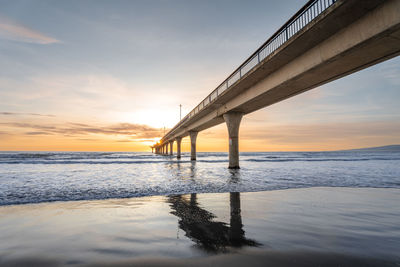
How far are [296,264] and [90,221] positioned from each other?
13.1 feet

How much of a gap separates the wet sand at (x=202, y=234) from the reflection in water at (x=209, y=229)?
2cm

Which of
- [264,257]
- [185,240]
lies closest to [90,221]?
[185,240]

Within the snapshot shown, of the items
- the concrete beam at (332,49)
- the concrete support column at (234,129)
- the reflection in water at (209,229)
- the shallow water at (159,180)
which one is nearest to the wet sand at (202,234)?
the reflection in water at (209,229)

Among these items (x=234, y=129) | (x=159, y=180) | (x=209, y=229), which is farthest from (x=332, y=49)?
(x=234, y=129)

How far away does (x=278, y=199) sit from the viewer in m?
6.35

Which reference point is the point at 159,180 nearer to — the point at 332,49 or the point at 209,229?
the point at 209,229

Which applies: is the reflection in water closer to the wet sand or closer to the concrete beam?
the wet sand

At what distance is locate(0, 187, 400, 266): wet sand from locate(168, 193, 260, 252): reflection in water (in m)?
0.02

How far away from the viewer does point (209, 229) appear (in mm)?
3637

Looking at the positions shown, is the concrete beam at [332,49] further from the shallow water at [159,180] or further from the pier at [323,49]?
the shallow water at [159,180]

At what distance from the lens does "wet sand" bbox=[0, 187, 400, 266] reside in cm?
251

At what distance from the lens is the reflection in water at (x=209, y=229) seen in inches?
117

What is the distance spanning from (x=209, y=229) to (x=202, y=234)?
0.29 meters

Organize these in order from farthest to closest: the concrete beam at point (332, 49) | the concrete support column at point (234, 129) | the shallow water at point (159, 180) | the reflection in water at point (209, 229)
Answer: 1. the concrete support column at point (234, 129)
2. the shallow water at point (159, 180)
3. the concrete beam at point (332, 49)
4. the reflection in water at point (209, 229)
